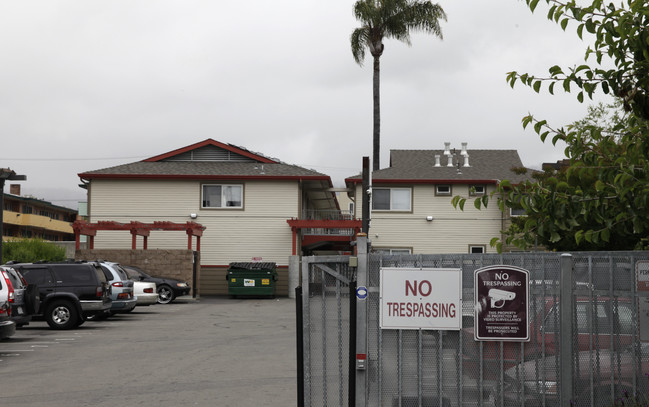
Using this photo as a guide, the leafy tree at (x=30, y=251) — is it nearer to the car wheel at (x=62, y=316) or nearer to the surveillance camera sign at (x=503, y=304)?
the car wheel at (x=62, y=316)

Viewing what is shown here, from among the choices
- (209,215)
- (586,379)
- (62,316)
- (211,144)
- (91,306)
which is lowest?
(62,316)

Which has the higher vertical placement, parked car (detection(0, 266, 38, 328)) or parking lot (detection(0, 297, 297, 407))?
parked car (detection(0, 266, 38, 328))

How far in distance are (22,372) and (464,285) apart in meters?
8.82

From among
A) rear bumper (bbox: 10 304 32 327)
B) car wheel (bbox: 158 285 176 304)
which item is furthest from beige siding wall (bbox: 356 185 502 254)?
rear bumper (bbox: 10 304 32 327)

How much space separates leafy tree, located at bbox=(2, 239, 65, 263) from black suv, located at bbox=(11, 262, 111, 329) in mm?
23696

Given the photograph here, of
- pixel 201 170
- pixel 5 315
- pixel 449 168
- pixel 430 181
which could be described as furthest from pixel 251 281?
pixel 5 315

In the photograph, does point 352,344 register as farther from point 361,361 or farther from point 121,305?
point 121,305

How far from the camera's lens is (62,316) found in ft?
73.9

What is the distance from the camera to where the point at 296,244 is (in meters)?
44.2

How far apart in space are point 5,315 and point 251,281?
2403 centimetres

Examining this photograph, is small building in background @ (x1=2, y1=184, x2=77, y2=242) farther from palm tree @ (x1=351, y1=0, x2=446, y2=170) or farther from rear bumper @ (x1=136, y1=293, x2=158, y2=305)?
rear bumper @ (x1=136, y1=293, x2=158, y2=305)

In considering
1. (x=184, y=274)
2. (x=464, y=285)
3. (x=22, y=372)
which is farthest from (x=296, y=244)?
(x=464, y=285)

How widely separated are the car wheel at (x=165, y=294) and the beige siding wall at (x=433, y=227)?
13.1 m

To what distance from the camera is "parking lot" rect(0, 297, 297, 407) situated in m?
11.5
